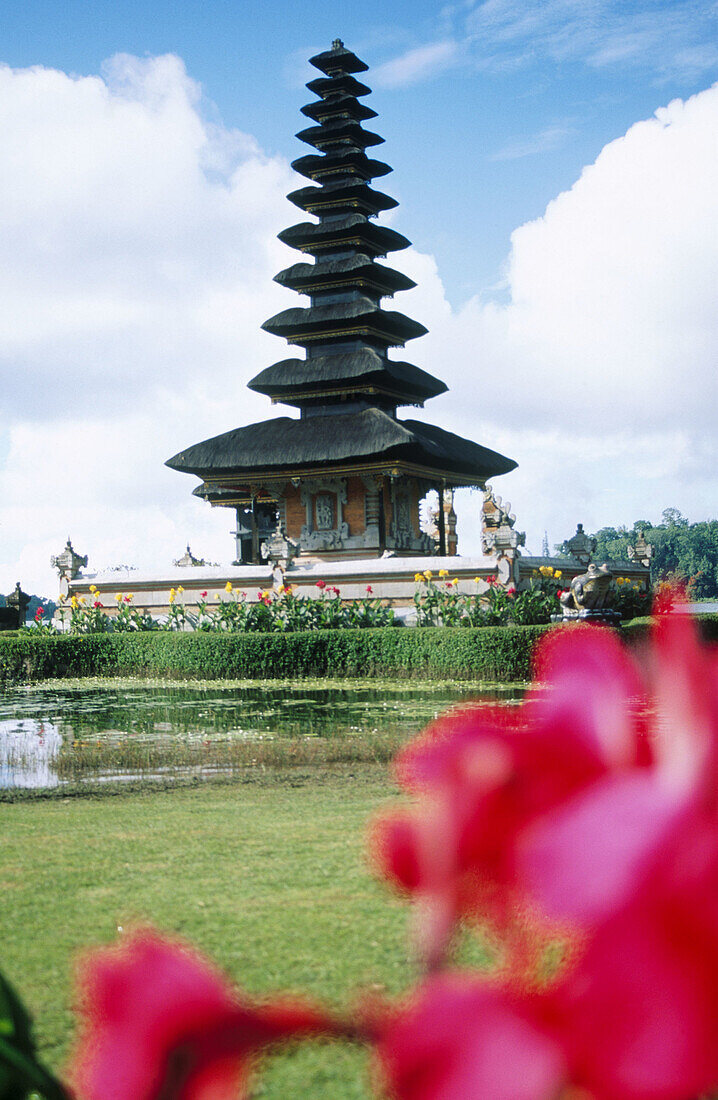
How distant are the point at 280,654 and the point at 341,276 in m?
14.6

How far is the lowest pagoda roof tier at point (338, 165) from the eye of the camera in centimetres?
2878

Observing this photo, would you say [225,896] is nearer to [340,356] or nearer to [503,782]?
[503,782]

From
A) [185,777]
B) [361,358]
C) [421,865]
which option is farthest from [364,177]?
[421,865]

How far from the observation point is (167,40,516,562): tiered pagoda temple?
2564 cm

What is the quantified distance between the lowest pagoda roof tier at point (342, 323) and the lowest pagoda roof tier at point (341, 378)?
670 millimetres

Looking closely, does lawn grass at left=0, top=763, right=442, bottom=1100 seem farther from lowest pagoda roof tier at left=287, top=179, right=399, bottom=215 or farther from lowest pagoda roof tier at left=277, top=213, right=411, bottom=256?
lowest pagoda roof tier at left=287, top=179, right=399, bottom=215

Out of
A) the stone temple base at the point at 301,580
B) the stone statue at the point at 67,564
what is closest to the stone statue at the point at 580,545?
the stone temple base at the point at 301,580

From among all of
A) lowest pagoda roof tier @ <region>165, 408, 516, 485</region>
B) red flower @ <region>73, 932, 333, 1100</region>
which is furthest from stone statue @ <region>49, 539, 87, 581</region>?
red flower @ <region>73, 932, 333, 1100</region>

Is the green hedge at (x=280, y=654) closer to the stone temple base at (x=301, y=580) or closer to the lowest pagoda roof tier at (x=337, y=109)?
the stone temple base at (x=301, y=580)

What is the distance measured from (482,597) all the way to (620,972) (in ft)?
58.5

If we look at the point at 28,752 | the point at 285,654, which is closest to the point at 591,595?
the point at 285,654

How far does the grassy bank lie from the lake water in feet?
5.17

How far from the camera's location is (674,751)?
1.12ft

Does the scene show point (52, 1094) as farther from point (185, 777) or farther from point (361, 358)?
point (361, 358)
